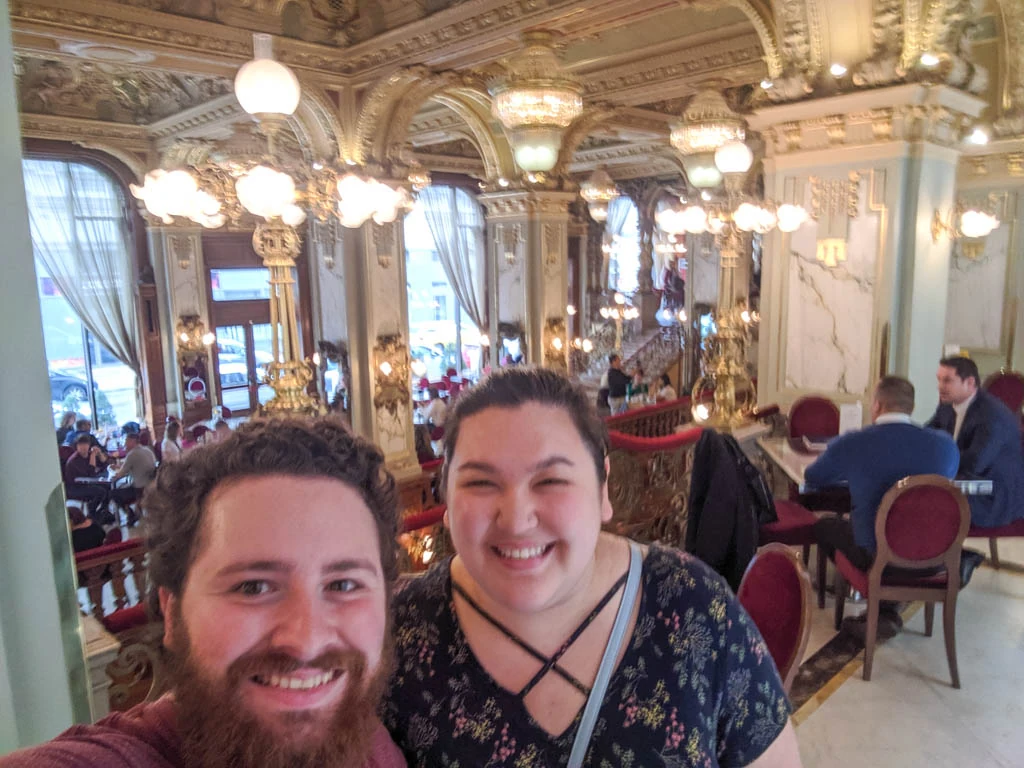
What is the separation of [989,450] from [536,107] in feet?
11.7

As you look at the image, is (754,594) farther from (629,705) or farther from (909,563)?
(909,563)

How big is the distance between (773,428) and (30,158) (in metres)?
12.2

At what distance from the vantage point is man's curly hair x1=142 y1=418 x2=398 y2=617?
97 centimetres

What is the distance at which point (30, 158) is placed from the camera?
35.9 ft

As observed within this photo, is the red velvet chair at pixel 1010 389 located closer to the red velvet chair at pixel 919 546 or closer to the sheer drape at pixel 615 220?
the red velvet chair at pixel 919 546

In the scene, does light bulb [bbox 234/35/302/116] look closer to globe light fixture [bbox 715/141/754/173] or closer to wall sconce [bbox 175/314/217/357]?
globe light fixture [bbox 715/141/754/173]

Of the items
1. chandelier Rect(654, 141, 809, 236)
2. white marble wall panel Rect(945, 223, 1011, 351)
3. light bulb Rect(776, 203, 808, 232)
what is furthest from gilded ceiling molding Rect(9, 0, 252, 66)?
white marble wall panel Rect(945, 223, 1011, 351)

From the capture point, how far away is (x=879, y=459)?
3445mm

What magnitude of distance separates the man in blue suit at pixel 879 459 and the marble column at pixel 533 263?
6.76 meters

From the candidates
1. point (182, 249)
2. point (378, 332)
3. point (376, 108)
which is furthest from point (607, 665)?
point (182, 249)

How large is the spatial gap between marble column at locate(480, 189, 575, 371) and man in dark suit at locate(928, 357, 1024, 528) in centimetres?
643

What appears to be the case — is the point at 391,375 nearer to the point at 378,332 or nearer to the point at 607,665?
the point at 378,332

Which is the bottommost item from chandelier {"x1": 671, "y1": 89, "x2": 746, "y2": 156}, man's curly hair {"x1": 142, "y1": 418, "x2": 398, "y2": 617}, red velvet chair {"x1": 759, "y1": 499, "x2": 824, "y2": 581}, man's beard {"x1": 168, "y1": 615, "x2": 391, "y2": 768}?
red velvet chair {"x1": 759, "y1": 499, "x2": 824, "y2": 581}

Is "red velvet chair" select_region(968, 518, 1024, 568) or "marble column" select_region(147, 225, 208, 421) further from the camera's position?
"marble column" select_region(147, 225, 208, 421)
